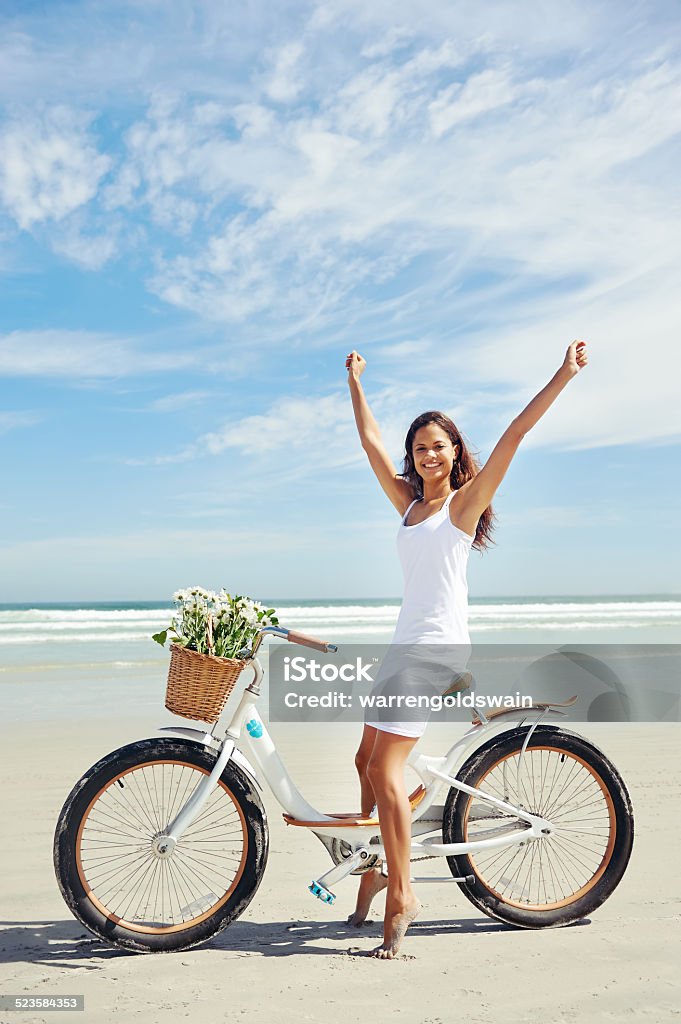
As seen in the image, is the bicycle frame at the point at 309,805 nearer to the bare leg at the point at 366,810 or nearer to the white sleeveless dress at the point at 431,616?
the bare leg at the point at 366,810

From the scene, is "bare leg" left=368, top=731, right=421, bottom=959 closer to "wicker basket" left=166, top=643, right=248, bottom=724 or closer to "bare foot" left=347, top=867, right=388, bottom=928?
"bare foot" left=347, top=867, right=388, bottom=928

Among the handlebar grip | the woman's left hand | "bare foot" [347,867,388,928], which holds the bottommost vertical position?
"bare foot" [347,867,388,928]

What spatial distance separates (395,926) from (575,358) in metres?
2.16

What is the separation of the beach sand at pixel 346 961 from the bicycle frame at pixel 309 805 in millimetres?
363

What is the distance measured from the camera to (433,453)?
134 inches

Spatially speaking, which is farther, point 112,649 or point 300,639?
point 112,649

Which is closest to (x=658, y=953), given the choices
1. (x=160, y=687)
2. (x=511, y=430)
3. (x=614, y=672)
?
(x=511, y=430)

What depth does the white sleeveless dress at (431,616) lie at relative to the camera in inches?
127

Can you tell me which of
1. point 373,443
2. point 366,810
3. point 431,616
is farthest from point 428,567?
point 366,810

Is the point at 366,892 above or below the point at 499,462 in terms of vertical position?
below

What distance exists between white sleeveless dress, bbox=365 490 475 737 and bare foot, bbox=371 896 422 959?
24.2 inches

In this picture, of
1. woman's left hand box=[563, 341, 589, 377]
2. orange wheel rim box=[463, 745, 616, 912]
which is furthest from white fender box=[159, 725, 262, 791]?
woman's left hand box=[563, 341, 589, 377]

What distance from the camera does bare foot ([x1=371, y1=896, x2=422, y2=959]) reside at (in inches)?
125

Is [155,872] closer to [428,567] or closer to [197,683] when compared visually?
[197,683]
